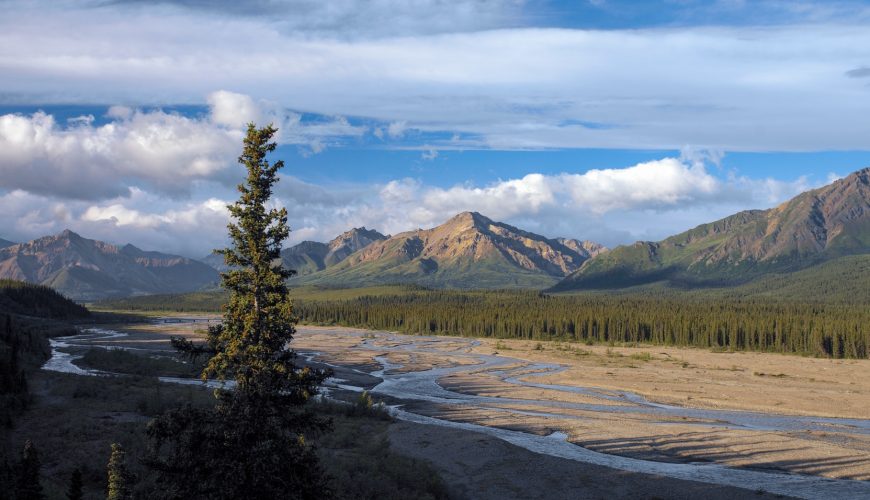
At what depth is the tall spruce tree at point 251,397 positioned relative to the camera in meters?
17.7

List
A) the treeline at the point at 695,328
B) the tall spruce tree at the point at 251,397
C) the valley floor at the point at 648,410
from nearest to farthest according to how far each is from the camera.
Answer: the tall spruce tree at the point at 251,397 → the valley floor at the point at 648,410 → the treeline at the point at 695,328

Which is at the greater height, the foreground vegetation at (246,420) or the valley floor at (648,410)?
the foreground vegetation at (246,420)

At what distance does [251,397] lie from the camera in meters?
18.9

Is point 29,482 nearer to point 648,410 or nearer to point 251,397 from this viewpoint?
point 251,397

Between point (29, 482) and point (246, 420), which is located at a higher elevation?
point (246, 420)

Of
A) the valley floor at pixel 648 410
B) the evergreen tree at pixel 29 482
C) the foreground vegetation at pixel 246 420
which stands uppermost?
the foreground vegetation at pixel 246 420

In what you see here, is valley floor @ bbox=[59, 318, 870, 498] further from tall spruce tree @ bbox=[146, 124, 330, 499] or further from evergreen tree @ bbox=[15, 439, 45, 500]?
tall spruce tree @ bbox=[146, 124, 330, 499]

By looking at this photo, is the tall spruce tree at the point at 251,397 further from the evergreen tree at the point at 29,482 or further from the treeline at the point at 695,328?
the treeline at the point at 695,328

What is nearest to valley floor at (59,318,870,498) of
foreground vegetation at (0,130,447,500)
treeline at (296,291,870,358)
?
treeline at (296,291,870,358)

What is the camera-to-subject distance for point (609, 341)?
163 meters

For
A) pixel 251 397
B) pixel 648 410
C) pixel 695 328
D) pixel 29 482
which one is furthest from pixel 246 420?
pixel 695 328

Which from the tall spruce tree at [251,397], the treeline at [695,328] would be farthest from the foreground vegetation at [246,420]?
the treeline at [695,328]

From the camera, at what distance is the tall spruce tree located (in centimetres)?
1770

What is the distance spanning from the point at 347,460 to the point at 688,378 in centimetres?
6878
